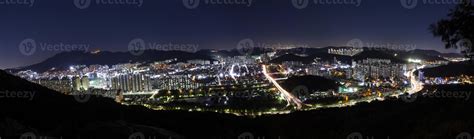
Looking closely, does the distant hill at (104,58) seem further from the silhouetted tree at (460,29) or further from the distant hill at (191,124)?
the silhouetted tree at (460,29)

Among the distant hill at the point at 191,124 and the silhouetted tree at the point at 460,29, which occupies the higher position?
the silhouetted tree at the point at 460,29

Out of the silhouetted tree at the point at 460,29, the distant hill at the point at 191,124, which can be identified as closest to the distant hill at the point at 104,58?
the distant hill at the point at 191,124

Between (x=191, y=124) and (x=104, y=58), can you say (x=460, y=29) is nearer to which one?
(x=191, y=124)

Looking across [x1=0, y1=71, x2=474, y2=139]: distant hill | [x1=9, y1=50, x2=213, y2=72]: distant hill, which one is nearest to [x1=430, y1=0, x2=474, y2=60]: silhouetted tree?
[x1=0, y1=71, x2=474, y2=139]: distant hill

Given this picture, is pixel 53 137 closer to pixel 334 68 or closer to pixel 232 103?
pixel 232 103

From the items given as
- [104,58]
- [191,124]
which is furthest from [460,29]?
[104,58]

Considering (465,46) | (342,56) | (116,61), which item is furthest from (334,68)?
(465,46)

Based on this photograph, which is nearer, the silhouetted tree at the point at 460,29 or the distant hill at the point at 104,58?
the silhouetted tree at the point at 460,29

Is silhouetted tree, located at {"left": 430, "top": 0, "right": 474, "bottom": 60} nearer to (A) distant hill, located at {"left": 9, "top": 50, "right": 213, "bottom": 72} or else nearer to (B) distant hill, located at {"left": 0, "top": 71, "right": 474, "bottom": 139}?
(B) distant hill, located at {"left": 0, "top": 71, "right": 474, "bottom": 139}
